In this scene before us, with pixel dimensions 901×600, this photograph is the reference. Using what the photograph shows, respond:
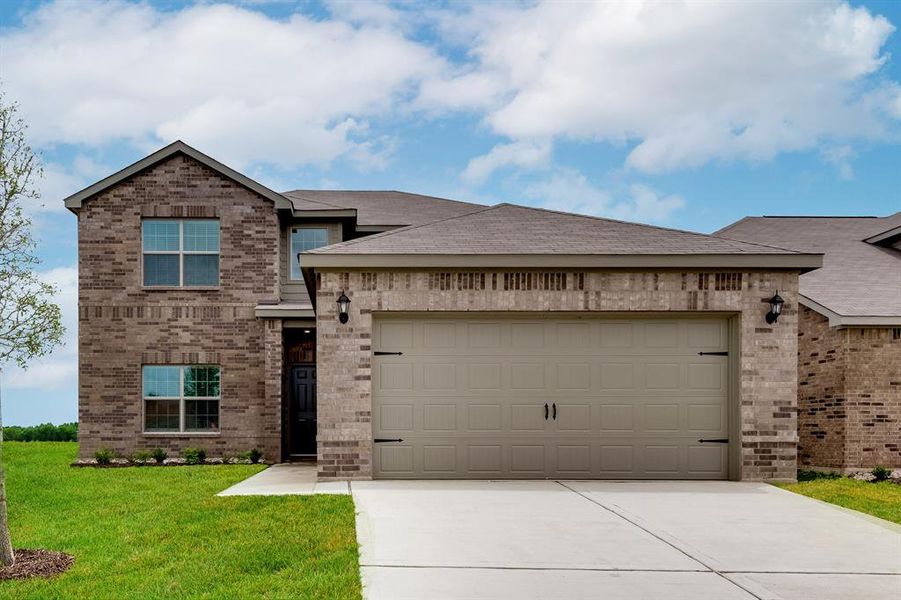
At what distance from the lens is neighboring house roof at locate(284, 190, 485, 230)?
2097 cm

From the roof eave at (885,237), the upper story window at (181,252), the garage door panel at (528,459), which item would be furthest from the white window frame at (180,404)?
the roof eave at (885,237)

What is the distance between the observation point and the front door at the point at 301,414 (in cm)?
1894

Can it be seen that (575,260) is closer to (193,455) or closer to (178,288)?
(178,288)

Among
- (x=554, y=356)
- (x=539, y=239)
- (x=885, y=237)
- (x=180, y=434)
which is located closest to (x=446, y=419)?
(x=554, y=356)

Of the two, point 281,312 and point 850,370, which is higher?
point 281,312

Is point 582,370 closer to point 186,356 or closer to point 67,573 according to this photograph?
point 67,573

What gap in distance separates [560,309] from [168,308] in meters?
10.1

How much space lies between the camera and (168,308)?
18.5 metres

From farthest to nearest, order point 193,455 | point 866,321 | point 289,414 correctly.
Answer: point 289,414 → point 193,455 → point 866,321

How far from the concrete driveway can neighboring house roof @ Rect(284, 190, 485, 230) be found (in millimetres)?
10649

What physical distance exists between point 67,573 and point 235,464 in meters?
10.7

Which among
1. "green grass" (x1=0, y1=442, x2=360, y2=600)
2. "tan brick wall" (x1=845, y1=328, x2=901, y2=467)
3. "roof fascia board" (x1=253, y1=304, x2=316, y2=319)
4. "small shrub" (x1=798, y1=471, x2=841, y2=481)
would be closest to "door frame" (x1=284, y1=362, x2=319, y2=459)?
"roof fascia board" (x1=253, y1=304, x2=316, y2=319)

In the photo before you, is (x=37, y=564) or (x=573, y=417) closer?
(x=37, y=564)

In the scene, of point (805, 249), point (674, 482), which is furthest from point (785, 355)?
point (805, 249)
